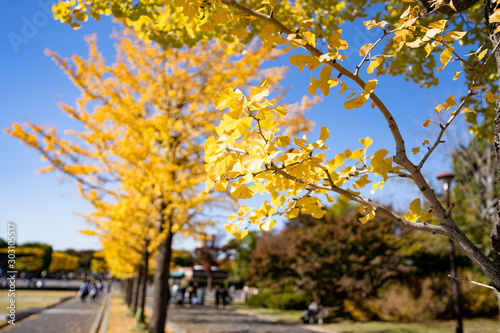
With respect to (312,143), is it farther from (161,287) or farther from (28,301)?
(28,301)

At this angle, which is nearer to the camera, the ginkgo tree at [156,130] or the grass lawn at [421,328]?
the ginkgo tree at [156,130]

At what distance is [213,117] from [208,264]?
33.5 meters

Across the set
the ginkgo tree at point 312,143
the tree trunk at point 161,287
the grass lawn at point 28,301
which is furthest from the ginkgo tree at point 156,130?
the grass lawn at point 28,301

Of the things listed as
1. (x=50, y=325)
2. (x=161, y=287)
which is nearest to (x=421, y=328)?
(x=161, y=287)

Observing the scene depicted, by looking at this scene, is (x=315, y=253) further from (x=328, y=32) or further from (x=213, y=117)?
(x=328, y=32)

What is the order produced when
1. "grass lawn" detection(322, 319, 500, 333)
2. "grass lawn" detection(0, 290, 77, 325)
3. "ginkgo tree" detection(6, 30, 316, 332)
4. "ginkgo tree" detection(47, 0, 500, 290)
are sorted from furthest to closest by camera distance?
"grass lawn" detection(0, 290, 77, 325)
"grass lawn" detection(322, 319, 500, 333)
"ginkgo tree" detection(6, 30, 316, 332)
"ginkgo tree" detection(47, 0, 500, 290)

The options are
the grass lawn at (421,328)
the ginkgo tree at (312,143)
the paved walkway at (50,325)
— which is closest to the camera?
the ginkgo tree at (312,143)

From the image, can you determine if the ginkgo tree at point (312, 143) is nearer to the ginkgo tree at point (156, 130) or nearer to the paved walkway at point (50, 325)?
the ginkgo tree at point (156, 130)

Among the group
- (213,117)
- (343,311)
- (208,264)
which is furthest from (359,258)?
(208,264)

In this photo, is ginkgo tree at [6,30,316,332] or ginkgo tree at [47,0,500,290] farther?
ginkgo tree at [6,30,316,332]

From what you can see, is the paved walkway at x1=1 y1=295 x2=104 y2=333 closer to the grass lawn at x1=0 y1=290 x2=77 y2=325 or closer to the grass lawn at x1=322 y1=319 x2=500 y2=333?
the grass lawn at x1=0 y1=290 x2=77 y2=325

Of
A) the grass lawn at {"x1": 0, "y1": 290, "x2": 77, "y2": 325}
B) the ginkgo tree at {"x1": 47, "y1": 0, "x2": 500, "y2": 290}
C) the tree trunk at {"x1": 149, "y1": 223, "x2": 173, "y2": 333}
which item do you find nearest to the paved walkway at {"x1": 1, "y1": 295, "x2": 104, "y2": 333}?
the grass lawn at {"x1": 0, "y1": 290, "x2": 77, "y2": 325}

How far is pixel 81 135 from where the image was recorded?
564 centimetres

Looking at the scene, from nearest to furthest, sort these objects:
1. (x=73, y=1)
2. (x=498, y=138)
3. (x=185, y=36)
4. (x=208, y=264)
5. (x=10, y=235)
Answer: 1. (x=498, y=138)
2. (x=73, y=1)
3. (x=185, y=36)
4. (x=10, y=235)
5. (x=208, y=264)
